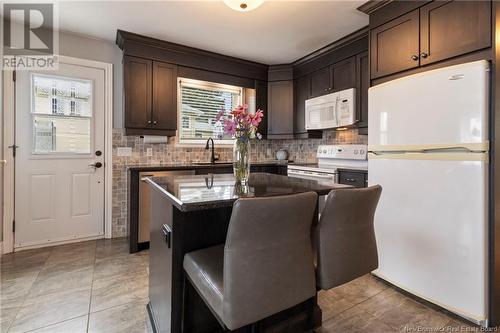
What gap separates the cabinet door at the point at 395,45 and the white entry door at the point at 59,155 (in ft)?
10.3

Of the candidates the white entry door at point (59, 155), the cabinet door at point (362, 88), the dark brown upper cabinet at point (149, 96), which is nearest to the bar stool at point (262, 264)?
the cabinet door at point (362, 88)

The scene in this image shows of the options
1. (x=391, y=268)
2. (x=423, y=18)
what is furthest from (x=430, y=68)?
(x=391, y=268)

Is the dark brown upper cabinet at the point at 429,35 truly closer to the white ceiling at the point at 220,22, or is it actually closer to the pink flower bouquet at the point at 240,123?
the white ceiling at the point at 220,22

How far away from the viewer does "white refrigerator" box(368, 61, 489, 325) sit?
1.67 metres

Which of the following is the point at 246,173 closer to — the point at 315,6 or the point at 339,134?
the point at 315,6

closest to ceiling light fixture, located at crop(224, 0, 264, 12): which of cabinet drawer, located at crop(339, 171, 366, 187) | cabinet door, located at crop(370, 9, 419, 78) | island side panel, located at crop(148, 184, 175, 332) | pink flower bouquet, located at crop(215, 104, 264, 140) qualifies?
pink flower bouquet, located at crop(215, 104, 264, 140)

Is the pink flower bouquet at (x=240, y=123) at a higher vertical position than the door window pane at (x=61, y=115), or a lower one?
lower

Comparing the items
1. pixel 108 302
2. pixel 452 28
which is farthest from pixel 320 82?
pixel 108 302

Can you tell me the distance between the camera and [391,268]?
2197 millimetres

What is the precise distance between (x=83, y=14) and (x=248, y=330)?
3.23 metres

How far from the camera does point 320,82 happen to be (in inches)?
145

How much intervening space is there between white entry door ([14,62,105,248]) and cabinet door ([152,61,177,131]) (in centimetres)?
68

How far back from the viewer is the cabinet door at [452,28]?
172cm

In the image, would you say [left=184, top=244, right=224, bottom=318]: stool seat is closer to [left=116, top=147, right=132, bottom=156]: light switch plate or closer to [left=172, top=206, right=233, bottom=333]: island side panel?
[left=172, top=206, right=233, bottom=333]: island side panel
